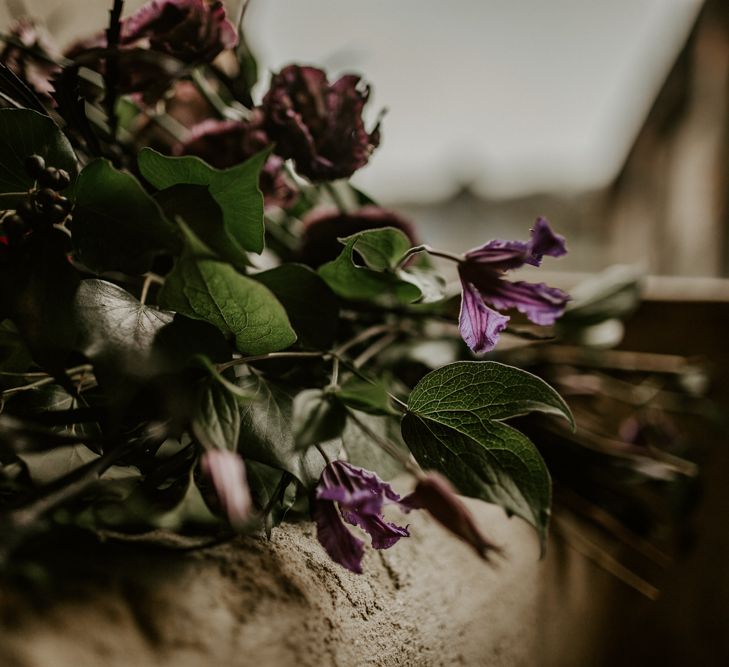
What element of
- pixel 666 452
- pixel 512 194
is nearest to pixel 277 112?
pixel 666 452

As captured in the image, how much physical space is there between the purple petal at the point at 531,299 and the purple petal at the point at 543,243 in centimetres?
1

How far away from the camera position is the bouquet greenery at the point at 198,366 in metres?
0.15

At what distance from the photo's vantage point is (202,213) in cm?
17

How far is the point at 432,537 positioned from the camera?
0.29 metres

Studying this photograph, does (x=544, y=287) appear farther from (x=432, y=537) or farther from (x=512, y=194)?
(x=512, y=194)

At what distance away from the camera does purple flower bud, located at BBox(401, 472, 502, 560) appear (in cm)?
18

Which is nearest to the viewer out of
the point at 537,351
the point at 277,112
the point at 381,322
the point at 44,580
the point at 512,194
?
the point at 44,580

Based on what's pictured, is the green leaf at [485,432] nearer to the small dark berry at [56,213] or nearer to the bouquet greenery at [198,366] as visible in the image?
the bouquet greenery at [198,366]

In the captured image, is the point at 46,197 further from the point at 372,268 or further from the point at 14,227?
the point at 372,268

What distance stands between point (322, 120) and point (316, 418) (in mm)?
153

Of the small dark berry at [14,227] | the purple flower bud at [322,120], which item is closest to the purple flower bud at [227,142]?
the purple flower bud at [322,120]

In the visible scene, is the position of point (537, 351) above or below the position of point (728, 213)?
below

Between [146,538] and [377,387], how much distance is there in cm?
10

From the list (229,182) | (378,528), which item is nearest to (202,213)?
(229,182)
